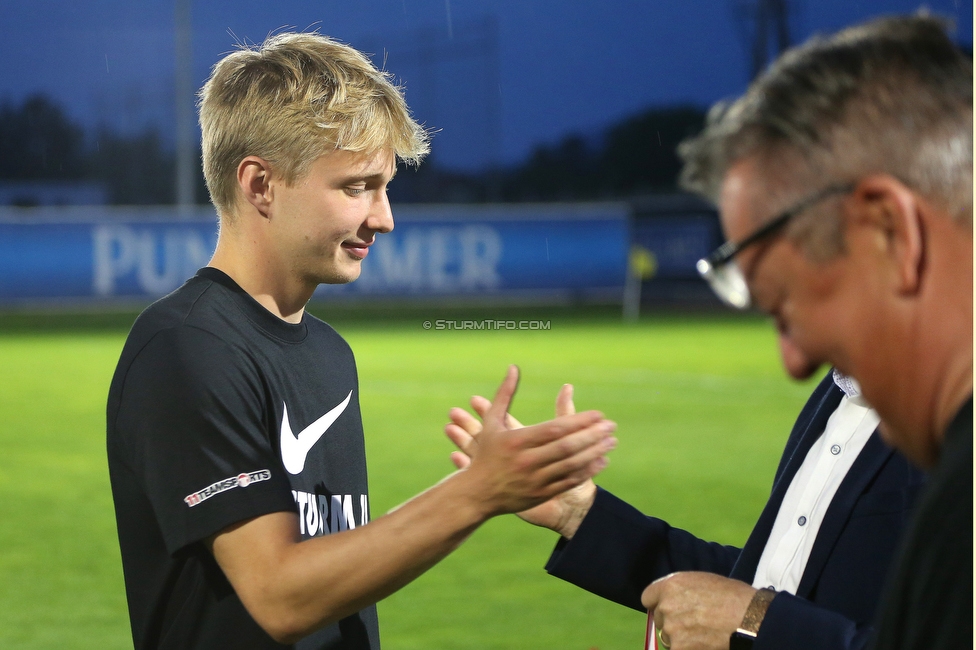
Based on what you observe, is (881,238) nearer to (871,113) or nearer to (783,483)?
(871,113)

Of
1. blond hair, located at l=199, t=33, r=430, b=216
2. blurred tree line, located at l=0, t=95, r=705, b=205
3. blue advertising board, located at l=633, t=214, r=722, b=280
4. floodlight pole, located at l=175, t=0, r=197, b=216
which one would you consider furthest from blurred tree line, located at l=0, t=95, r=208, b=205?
blond hair, located at l=199, t=33, r=430, b=216

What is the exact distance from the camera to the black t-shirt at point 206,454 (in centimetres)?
197

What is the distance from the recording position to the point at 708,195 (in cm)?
138

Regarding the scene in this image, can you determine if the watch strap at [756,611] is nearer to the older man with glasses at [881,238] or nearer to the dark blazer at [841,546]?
the dark blazer at [841,546]

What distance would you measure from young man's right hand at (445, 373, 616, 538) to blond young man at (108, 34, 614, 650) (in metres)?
0.01

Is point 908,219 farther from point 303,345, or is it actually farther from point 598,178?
point 598,178

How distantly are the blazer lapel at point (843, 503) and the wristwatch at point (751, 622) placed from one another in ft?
0.28

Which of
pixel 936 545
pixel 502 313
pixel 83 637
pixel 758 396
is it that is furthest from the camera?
pixel 502 313

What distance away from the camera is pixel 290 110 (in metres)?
2.23

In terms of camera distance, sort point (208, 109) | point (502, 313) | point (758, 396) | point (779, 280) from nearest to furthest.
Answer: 1. point (779, 280)
2. point (208, 109)
3. point (758, 396)
4. point (502, 313)

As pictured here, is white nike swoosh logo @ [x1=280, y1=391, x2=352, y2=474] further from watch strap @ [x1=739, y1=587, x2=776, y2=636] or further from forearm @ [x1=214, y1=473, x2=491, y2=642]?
watch strap @ [x1=739, y1=587, x2=776, y2=636]

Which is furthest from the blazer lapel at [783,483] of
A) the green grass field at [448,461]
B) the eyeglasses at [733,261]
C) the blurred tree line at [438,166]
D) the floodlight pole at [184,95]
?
the blurred tree line at [438,166]

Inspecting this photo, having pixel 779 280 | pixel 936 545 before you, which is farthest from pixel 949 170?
pixel 936 545

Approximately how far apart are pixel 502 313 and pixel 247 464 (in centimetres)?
2404
